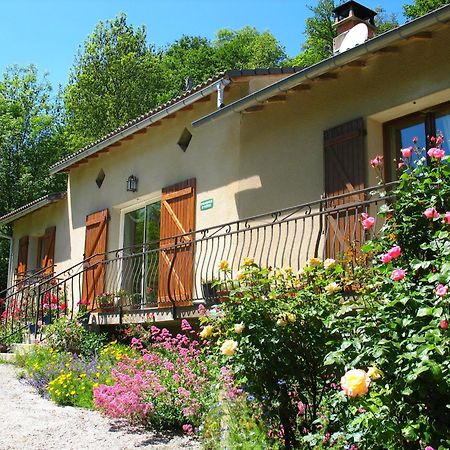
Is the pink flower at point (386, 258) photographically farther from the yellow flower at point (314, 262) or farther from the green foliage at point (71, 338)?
the green foliage at point (71, 338)

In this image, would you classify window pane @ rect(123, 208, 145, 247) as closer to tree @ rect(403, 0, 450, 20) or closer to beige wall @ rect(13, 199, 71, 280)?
beige wall @ rect(13, 199, 71, 280)

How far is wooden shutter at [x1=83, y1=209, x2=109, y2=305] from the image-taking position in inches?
485

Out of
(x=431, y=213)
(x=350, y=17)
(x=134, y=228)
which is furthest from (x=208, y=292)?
(x=431, y=213)

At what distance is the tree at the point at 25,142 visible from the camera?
69.5ft

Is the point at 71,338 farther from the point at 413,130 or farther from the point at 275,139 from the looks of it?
the point at 413,130

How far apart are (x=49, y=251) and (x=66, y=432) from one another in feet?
32.4

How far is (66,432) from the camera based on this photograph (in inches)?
237

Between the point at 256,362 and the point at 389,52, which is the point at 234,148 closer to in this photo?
the point at 389,52

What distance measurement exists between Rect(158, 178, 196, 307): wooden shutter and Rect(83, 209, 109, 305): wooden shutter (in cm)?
217

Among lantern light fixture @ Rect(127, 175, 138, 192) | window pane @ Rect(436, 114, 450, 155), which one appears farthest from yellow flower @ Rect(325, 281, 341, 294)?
lantern light fixture @ Rect(127, 175, 138, 192)

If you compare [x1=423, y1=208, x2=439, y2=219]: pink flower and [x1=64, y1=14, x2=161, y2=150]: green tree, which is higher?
[x1=64, y1=14, x2=161, y2=150]: green tree

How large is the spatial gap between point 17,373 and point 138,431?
383 centimetres

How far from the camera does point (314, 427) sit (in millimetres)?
4363

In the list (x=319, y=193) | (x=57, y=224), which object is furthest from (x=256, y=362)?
(x=57, y=224)
